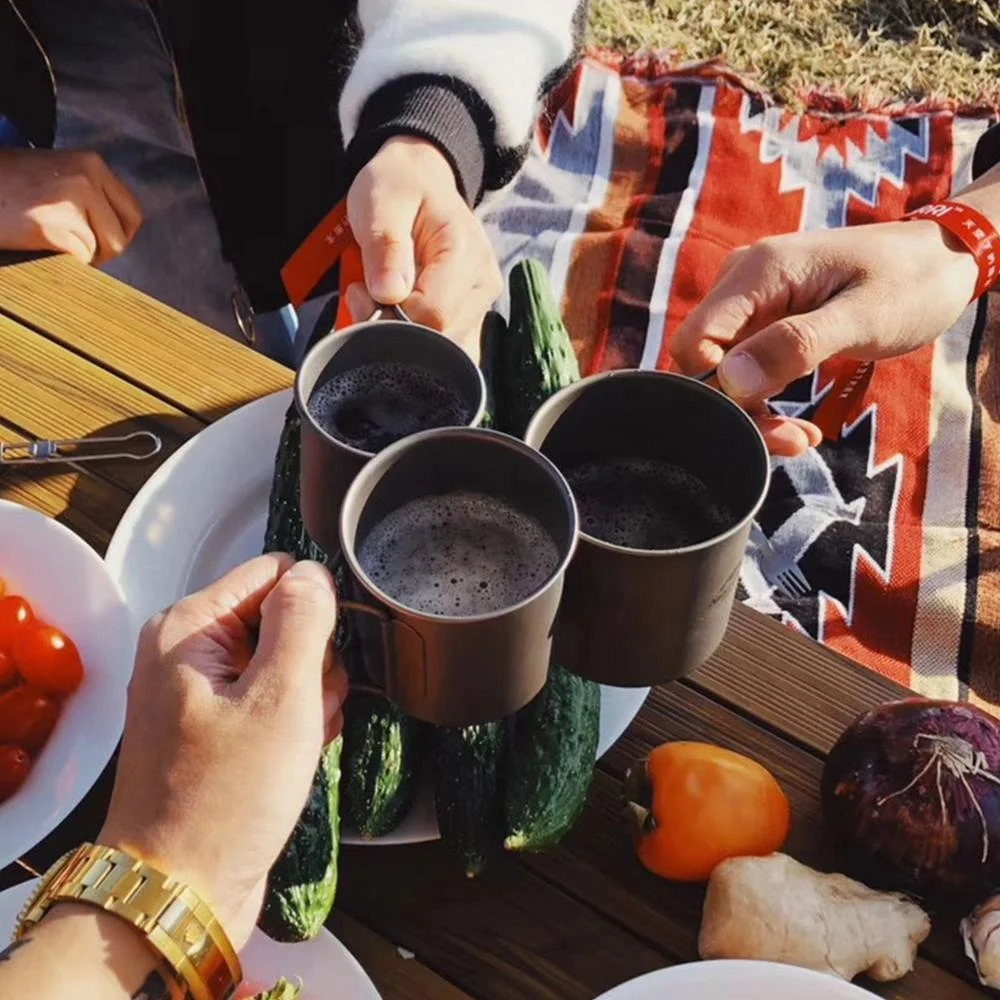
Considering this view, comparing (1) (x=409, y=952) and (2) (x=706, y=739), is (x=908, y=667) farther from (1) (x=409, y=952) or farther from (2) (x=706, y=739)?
(1) (x=409, y=952)

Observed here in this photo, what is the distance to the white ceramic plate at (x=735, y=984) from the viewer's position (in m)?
0.70

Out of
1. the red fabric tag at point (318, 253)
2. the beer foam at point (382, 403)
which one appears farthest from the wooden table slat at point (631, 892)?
the red fabric tag at point (318, 253)

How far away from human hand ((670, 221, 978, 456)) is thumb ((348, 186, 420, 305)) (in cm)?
24

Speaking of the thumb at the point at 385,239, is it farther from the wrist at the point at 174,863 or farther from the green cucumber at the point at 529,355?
the wrist at the point at 174,863

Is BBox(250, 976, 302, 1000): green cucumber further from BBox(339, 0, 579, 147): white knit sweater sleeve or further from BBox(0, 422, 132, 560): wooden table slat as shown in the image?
BBox(339, 0, 579, 147): white knit sweater sleeve

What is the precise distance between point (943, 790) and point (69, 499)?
0.77 metres

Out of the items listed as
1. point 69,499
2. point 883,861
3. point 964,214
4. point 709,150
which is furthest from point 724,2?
point 883,861

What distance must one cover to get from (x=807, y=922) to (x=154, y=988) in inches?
16.7

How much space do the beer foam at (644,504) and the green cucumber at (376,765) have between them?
0.64 feet

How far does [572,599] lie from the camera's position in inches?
25.1

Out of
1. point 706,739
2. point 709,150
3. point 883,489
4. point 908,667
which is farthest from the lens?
point 709,150

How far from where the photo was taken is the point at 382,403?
30.3 inches

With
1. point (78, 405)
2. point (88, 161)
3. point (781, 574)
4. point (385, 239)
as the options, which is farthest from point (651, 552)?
point (88, 161)

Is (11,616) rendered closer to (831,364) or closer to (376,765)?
(376,765)
